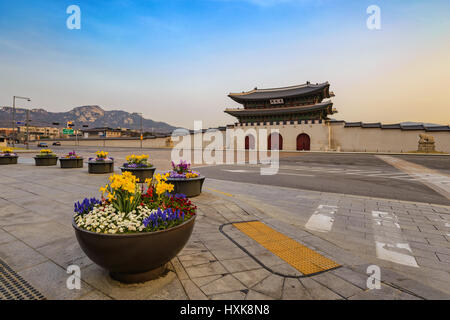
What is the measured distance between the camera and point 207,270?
3158 mm

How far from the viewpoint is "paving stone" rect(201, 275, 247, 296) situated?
8.83ft

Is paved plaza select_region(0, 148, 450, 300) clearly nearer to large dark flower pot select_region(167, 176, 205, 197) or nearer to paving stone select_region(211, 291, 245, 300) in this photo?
paving stone select_region(211, 291, 245, 300)

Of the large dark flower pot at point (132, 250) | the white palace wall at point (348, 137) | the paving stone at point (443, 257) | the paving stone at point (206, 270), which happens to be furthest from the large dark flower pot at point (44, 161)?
the white palace wall at point (348, 137)

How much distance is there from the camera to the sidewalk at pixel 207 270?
8.71 ft

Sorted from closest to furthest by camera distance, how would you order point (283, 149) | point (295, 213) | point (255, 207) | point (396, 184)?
point (295, 213) < point (255, 207) < point (396, 184) < point (283, 149)

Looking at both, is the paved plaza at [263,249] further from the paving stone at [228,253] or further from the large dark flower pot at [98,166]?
the large dark flower pot at [98,166]

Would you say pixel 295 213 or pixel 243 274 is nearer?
pixel 243 274

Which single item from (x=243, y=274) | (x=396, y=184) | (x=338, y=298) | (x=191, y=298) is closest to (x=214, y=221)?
(x=243, y=274)

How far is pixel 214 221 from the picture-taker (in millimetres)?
5301

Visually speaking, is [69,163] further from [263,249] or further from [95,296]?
[263,249]
